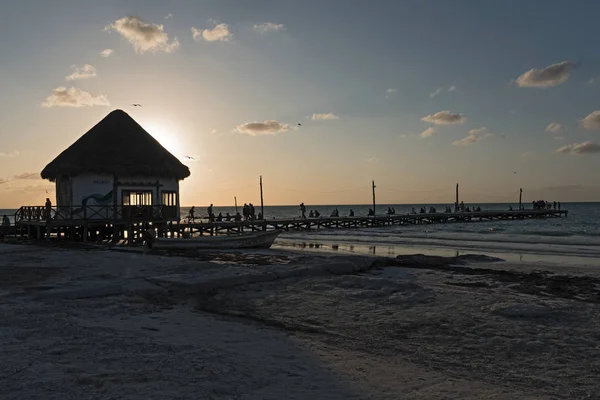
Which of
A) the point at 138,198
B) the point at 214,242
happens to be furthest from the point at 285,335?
the point at 138,198

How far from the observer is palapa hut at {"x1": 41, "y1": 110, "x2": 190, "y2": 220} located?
2664 cm

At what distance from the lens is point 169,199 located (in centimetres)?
2898

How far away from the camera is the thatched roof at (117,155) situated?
87.1 feet

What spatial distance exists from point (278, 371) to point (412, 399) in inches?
65.3

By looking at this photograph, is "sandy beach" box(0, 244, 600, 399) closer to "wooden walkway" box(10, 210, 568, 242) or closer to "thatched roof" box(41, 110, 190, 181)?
"wooden walkway" box(10, 210, 568, 242)

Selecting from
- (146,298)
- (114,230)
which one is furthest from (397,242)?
(146,298)

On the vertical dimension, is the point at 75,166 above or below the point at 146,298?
above

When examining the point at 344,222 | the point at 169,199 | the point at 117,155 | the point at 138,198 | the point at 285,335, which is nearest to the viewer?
the point at 285,335

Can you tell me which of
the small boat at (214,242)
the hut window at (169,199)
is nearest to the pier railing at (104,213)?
the hut window at (169,199)

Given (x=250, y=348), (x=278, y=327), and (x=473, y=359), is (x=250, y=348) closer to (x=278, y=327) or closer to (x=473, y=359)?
(x=278, y=327)

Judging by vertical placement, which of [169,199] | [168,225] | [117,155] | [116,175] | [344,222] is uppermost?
[117,155]

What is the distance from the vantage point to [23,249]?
69.4ft

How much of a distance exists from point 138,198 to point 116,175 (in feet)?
6.22

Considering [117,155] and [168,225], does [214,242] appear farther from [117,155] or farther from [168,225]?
[117,155]
